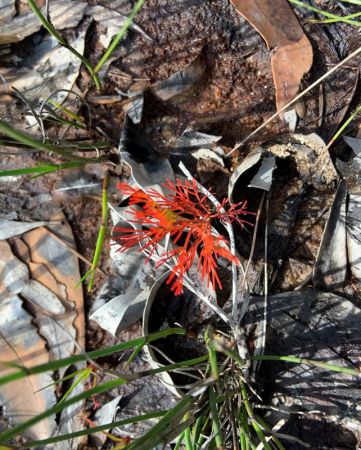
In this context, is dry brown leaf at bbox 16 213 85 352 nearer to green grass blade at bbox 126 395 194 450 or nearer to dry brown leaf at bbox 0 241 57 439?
dry brown leaf at bbox 0 241 57 439

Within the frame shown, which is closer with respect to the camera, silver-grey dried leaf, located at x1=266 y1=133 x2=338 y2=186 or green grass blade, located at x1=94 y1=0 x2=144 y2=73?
green grass blade, located at x1=94 y1=0 x2=144 y2=73

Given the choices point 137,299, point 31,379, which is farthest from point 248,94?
point 31,379

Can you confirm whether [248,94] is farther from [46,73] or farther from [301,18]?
[46,73]

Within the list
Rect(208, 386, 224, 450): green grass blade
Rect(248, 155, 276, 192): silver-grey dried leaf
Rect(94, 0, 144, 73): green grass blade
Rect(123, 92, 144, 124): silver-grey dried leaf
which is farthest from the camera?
Rect(123, 92, 144, 124): silver-grey dried leaf

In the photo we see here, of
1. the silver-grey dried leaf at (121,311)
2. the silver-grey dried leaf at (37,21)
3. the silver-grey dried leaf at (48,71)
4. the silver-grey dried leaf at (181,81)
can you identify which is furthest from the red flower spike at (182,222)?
the silver-grey dried leaf at (37,21)

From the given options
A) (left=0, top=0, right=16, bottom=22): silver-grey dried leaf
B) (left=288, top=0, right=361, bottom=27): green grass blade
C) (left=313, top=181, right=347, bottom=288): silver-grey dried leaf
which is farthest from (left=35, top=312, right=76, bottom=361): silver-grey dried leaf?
(left=288, top=0, right=361, bottom=27): green grass blade

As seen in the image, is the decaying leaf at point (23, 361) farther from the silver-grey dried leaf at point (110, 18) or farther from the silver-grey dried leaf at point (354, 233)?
the silver-grey dried leaf at point (354, 233)

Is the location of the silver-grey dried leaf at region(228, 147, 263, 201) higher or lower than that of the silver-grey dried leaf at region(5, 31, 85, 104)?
lower
